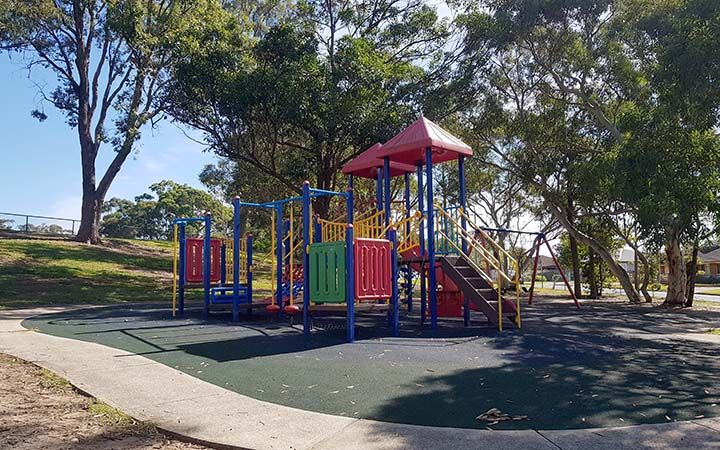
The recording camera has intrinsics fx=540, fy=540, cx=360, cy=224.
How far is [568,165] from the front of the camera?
71.5 ft

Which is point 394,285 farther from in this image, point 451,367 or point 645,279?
point 645,279

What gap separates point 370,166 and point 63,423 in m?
9.87

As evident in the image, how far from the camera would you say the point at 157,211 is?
6650 centimetres

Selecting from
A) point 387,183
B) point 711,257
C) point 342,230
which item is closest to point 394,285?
point 387,183

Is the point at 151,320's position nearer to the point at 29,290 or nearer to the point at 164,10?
the point at 29,290

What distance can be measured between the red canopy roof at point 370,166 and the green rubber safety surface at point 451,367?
3.89m

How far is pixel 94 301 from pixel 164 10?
1247cm

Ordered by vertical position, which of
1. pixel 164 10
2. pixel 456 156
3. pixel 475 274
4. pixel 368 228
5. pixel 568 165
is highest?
pixel 164 10

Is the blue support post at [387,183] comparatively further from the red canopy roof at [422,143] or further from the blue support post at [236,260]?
the blue support post at [236,260]

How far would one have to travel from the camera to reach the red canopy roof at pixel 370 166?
1305 cm

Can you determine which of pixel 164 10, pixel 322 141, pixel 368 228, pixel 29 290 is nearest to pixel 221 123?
pixel 322 141

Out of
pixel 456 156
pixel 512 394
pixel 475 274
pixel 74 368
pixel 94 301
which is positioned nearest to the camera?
pixel 512 394

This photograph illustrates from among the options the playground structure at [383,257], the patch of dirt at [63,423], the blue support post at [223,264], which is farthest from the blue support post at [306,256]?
the blue support post at [223,264]

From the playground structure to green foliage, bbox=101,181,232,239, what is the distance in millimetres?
46360
